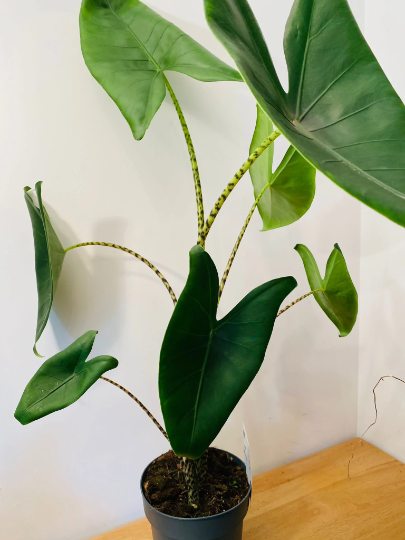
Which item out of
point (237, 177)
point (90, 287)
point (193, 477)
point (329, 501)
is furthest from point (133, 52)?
point (329, 501)

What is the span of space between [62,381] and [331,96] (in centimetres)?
56

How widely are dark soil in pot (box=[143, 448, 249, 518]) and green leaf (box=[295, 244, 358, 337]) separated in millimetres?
350

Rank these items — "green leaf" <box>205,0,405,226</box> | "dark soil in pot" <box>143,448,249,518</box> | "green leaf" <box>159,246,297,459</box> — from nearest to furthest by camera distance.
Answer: "green leaf" <box>205,0,405,226</box>
"green leaf" <box>159,246,297,459</box>
"dark soil in pot" <box>143,448,249,518</box>

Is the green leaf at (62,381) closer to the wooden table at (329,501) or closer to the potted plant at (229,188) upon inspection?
the potted plant at (229,188)

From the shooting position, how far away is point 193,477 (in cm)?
77

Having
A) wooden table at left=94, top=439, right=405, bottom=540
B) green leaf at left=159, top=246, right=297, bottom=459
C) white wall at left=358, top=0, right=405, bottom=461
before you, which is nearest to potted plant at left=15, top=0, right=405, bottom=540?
green leaf at left=159, top=246, right=297, bottom=459

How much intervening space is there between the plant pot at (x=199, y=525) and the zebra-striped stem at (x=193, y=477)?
0.16ft

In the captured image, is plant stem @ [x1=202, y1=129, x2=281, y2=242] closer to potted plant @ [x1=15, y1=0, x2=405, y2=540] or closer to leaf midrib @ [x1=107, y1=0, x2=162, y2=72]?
potted plant @ [x1=15, y1=0, x2=405, y2=540]

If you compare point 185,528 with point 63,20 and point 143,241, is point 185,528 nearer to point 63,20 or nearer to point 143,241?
point 143,241

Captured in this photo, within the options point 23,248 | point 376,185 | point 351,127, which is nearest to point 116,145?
point 23,248

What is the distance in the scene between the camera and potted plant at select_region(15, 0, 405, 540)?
0.42m

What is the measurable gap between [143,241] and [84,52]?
0.39m

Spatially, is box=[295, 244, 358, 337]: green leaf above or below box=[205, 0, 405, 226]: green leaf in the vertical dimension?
below

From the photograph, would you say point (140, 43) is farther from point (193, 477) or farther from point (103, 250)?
point (193, 477)
